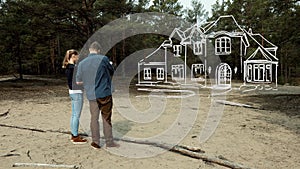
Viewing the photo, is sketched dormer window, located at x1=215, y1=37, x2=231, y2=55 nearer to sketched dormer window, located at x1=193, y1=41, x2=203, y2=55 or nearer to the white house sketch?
the white house sketch

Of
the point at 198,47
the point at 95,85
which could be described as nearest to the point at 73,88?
the point at 95,85

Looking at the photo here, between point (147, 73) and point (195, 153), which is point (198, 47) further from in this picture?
point (195, 153)

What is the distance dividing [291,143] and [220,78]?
10599 millimetres

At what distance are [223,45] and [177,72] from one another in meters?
4.92

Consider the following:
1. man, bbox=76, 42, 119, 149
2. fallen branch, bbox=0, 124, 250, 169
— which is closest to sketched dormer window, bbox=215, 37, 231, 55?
fallen branch, bbox=0, 124, 250, 169

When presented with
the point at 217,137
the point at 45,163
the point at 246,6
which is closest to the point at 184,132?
the point at 217,137

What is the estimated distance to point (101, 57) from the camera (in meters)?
3.83

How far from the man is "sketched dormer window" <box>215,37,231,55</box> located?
10.8m

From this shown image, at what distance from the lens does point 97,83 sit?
3.79 m

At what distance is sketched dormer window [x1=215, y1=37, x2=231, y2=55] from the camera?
13672mm

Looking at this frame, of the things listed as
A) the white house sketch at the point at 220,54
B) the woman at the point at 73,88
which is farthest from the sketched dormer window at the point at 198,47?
the woman at the point at 73,88

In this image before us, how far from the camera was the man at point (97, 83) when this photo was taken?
379 cm

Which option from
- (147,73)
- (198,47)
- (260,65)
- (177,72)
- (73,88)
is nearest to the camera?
(73,88)

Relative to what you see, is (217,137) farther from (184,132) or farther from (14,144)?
(14,144)
